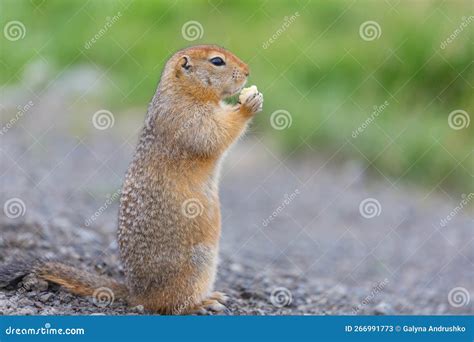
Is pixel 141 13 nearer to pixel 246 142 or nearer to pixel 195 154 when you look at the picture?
pixel 246 142

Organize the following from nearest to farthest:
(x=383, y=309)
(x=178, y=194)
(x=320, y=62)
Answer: (x=178, y=194)
(x=383, y=309)
(x=320, y=62)

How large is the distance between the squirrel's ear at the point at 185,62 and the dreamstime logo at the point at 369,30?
6.03 metres

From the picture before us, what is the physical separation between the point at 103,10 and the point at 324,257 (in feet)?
15.0

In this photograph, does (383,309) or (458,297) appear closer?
(383,309)

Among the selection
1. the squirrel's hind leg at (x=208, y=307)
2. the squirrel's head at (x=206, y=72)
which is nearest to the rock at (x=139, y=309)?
the squirrel's hind leg at (x=208, y=307)

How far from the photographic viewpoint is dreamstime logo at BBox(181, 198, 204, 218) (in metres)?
6.47

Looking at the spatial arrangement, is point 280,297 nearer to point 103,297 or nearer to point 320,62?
point 103,297

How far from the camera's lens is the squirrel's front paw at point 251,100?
6.95m
